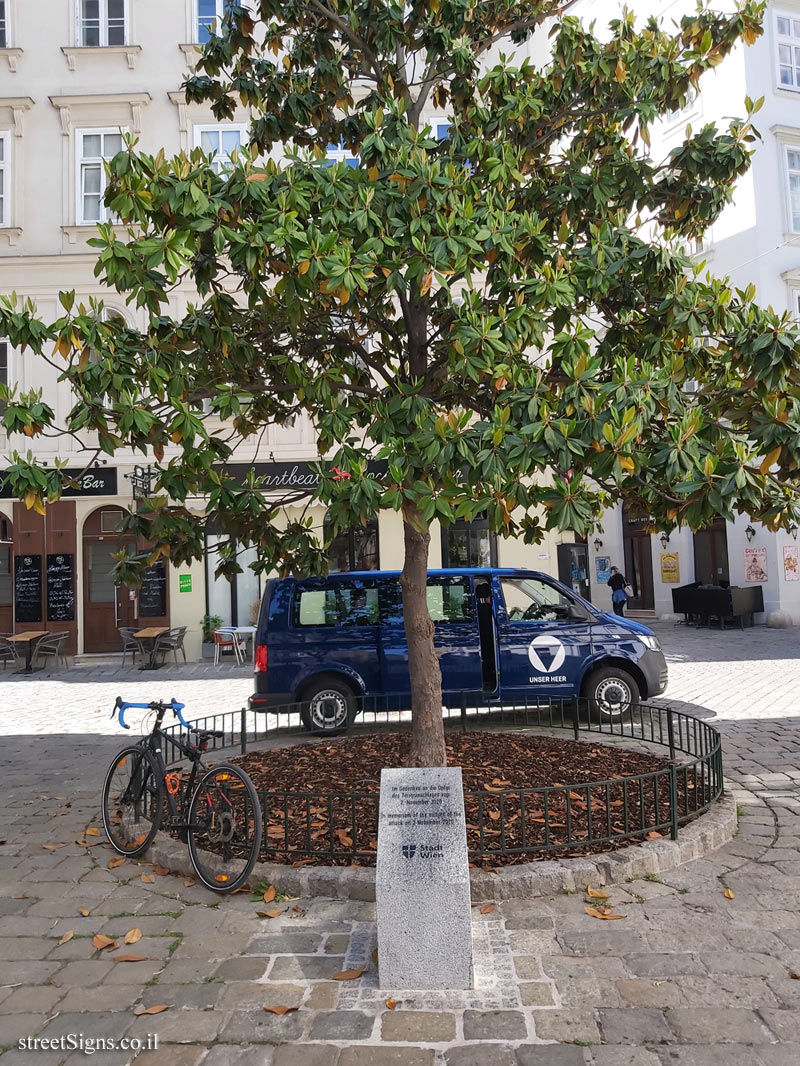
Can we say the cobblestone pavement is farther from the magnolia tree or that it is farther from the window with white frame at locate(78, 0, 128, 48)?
the window with white frame at locate(78, 0, 128, 48)

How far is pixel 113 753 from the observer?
969 centimetres

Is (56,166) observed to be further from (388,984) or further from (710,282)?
(388,984)

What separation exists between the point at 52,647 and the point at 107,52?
43.6 feet

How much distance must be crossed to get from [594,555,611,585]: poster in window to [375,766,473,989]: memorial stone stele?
27600 mm

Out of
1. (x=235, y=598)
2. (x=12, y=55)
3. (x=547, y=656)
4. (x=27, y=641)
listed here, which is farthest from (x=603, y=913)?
(x=12, y=55)

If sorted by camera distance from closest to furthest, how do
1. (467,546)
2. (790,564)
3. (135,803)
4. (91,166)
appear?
(135,803) < (91,166) < (467,546) < (790,564)

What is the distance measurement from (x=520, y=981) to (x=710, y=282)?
431 centimetres

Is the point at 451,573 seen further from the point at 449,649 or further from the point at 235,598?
the point at 235,598

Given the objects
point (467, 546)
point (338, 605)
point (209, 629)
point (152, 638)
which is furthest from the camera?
point (467, 546)

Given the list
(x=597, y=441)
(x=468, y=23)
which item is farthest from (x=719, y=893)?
(x=468, y=23)

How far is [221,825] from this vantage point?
5.41 meters

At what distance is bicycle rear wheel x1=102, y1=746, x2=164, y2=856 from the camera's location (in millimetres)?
5957

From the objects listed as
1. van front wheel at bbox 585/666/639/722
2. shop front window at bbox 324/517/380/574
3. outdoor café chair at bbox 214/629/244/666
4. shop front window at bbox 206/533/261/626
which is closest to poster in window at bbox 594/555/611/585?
shop front window at bbox 324/517/380/574

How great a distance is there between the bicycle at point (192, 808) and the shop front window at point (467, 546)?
45.4ft
